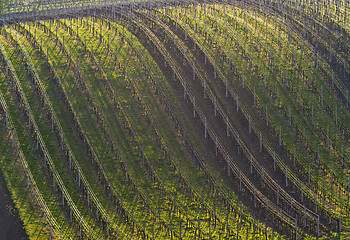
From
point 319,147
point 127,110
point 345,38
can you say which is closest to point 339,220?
point 319,147

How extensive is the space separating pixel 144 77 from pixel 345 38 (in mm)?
29832

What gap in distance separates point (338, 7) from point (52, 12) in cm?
4249

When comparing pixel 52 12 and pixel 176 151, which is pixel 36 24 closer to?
pixel 52 12

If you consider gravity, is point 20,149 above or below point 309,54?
below

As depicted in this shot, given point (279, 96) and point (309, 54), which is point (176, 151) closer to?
point (279, 96)

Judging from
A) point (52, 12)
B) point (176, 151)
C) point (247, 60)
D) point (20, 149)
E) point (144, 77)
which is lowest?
point (20, 149)

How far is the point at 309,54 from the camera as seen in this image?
73.1 meters

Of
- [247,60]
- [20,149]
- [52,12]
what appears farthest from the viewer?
[52,12]

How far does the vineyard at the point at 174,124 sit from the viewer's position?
49.5 metres

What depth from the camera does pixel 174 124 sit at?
2341 inches

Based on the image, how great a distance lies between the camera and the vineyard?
49469 millimetres

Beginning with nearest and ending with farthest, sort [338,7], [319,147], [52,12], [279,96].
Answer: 1. [319,147]
2. [279,96]
3. [52,12]
4. [338,7]

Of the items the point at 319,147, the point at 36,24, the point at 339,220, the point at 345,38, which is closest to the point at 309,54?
the point at 345,38

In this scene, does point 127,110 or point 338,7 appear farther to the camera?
point 338,7
